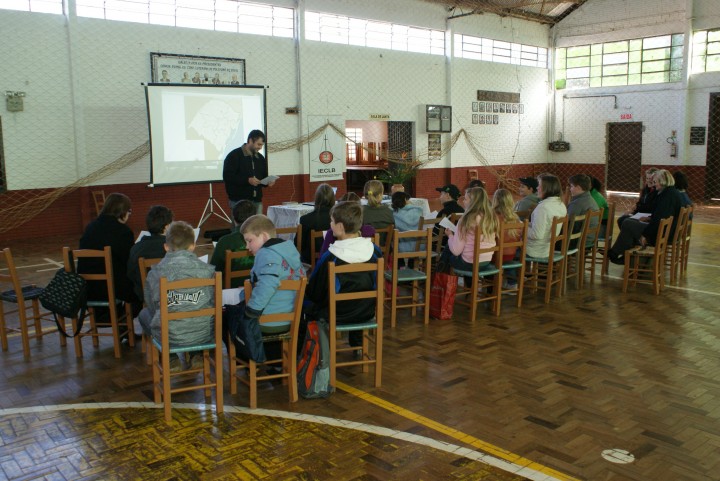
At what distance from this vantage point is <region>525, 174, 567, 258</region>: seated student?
5.85 meters

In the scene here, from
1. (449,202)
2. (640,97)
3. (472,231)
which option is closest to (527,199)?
(449,202)

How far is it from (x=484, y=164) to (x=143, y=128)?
8720 mm

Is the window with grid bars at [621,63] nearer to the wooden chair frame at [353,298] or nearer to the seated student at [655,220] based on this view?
the seated student at [655,220]

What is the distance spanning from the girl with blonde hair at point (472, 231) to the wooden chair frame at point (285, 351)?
2.03 metres

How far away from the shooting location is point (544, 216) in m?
5.83

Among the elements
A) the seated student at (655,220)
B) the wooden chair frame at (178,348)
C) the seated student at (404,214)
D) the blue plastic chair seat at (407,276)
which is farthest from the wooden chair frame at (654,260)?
the wooden chair frame at (178,348)

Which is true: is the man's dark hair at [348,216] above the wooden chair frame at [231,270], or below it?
above

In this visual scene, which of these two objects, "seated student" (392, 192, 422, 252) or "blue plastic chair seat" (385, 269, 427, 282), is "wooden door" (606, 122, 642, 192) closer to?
"seated student" (392, 192, 422, 252)

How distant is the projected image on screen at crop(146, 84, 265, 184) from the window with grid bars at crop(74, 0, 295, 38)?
67.0 inches

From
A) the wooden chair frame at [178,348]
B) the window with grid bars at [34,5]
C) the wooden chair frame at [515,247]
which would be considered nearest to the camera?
the wooden chair frame at [178,348]

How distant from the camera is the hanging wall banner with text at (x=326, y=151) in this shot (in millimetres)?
→ 12406

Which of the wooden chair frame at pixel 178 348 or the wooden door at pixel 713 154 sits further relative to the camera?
the wooden door at pixel 713 154

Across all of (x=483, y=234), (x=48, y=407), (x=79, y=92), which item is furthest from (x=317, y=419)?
(x=79, y=92)

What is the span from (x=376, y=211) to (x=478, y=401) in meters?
2.28
